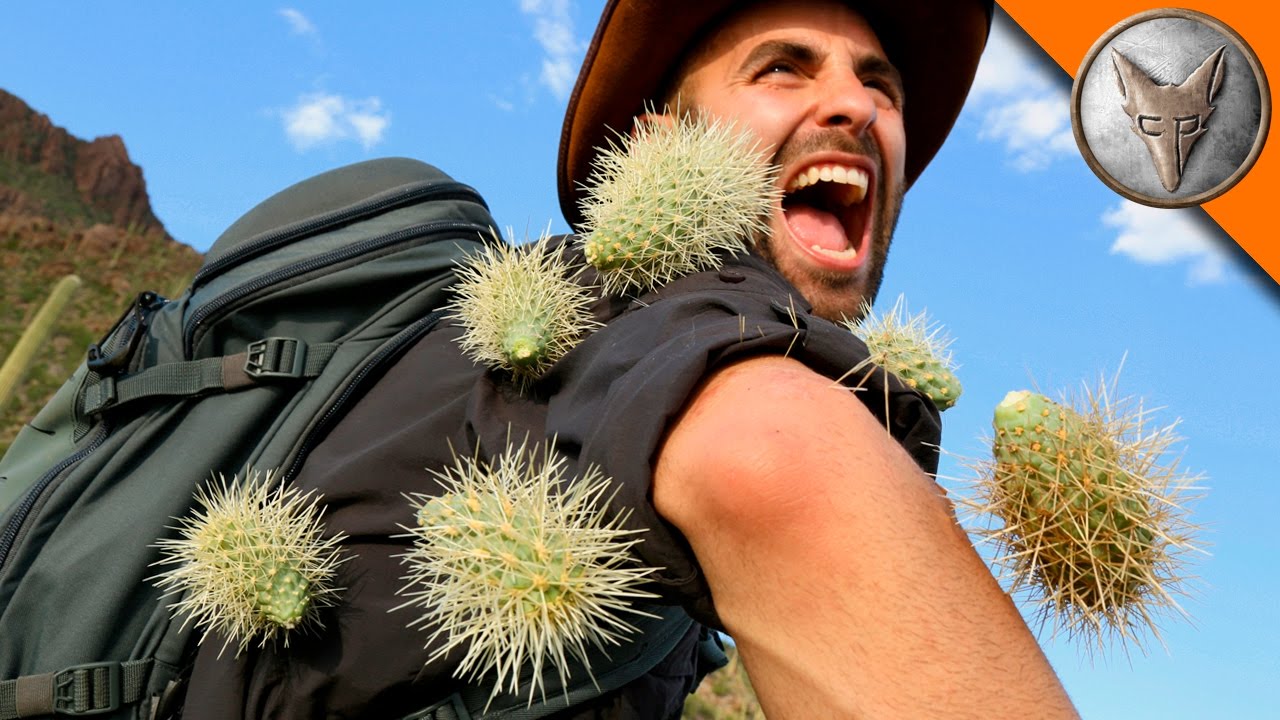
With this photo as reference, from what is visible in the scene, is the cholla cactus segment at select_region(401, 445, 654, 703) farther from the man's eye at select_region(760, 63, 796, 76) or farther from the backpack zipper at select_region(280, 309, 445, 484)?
the man's eye at select_region(760, 63, 796, 76)

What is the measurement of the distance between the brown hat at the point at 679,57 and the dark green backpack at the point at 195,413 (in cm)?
47

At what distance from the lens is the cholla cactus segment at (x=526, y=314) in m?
1.67

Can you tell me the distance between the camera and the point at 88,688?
6.45ft

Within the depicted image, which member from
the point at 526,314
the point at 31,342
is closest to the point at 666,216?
the point at 526,314

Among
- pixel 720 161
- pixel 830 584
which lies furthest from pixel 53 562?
pixel 830 584

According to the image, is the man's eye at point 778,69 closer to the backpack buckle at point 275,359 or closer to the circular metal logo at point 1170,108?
the backpack buckle at point 275,359

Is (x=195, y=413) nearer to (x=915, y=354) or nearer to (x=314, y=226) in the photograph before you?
(x=314, y=226)

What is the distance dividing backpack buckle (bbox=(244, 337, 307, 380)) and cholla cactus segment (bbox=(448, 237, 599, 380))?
604 mm

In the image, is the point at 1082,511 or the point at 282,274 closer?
the point at 1082,511

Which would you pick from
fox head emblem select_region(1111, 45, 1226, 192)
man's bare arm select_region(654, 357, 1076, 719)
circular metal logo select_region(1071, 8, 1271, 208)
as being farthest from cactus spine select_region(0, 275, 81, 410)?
fox head emblem select_region(1111, 45, 1226, 192)

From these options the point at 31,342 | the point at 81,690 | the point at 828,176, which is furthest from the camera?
the point at 31,342

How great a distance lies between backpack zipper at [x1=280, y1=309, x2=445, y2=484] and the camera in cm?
203

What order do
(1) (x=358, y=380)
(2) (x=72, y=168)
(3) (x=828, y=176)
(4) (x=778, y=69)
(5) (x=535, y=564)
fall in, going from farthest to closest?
1. (2) (x=72, y=168)
2. (4) (x=778, y=69)
3. (3) (x=828, y=176)
4. (1) (x=358, y=380)
5. (5) (x=535, y=564)

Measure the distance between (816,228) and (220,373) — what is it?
5.02 ft
